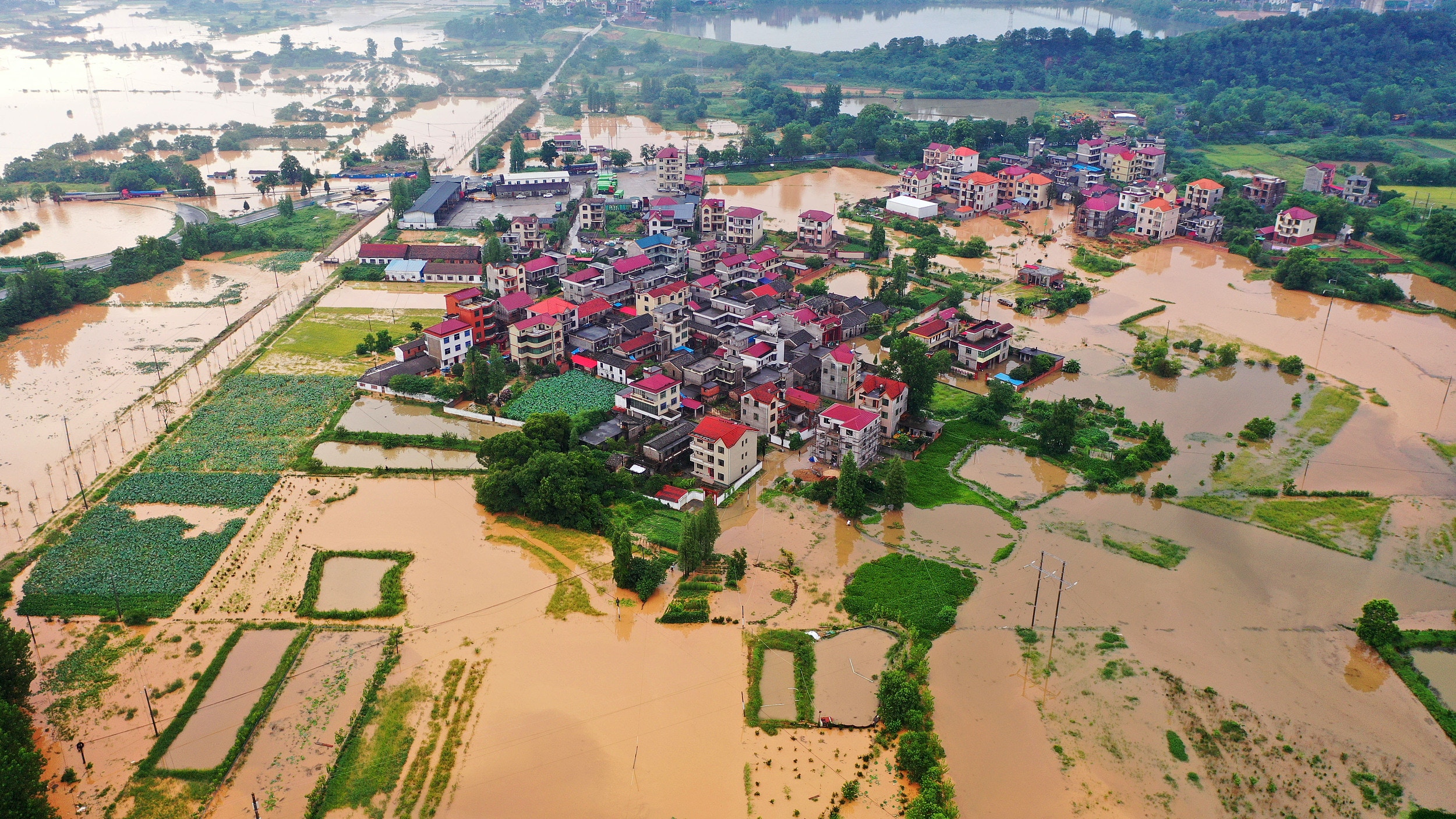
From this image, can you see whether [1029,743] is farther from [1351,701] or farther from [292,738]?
[292,738]

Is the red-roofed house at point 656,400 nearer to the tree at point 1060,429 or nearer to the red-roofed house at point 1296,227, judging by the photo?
the tree at point 1060,429

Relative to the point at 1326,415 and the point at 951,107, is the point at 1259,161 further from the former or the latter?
the point at 1326,415

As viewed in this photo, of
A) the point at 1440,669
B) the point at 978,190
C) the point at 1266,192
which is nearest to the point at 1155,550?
the point at 1440,669

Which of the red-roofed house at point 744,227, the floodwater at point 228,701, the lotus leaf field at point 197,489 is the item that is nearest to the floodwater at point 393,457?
the lotus leaf field at point 197,489

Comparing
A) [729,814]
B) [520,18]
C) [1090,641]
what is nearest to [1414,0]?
[520,18]

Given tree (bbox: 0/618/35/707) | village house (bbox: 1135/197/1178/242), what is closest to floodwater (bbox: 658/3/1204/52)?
village house (bbox: 1135/197/1178/242)

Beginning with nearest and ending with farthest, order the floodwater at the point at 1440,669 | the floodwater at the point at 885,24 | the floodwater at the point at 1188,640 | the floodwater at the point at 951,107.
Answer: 1. the floodwater at the point at 1188,640
2. the floodwater at the point at 1440,669
3. the floodwater at the point at 951,107
4. the floodwater at the point at 885,24
